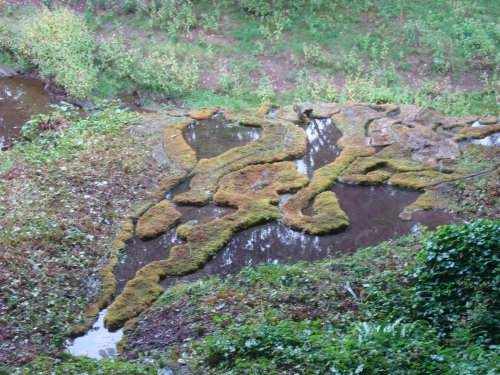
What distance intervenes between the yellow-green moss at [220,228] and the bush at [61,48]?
727 centimetres

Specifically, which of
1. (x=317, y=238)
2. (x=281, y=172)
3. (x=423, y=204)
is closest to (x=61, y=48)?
(x=281, y=172)

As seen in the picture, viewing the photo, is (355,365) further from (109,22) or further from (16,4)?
(16,4)

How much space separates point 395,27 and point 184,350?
1603cm

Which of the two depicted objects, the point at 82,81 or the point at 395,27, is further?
the point at 395,27

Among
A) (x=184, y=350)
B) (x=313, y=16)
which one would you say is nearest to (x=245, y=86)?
(x=313, y=16)

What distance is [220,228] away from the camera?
12055 millimetres

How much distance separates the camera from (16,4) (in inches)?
943

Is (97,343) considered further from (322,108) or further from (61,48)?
(61,48)

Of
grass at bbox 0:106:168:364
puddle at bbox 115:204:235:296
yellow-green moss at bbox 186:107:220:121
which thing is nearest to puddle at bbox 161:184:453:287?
puddle at bbox 115:204:235:296

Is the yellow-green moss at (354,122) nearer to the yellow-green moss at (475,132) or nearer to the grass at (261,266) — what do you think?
the grass at (261,266)

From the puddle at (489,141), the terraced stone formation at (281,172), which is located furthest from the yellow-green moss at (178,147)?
the puddle at (489,141)

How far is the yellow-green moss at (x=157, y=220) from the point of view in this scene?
478 inches

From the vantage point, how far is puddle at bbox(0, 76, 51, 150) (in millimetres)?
17452

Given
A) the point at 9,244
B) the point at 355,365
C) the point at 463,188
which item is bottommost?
the point at 9,244
